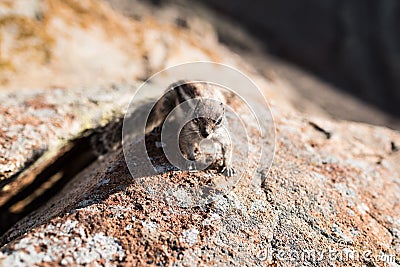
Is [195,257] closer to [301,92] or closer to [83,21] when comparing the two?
[83,21]

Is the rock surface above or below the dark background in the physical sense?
below

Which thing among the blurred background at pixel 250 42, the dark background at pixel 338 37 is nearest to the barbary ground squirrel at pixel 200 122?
the blurred background at pixel 250 42

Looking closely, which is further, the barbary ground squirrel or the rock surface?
the barbary ground squirrel

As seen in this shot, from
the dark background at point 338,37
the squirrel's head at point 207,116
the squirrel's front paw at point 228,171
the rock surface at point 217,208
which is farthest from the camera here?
the dark background at point 338,37

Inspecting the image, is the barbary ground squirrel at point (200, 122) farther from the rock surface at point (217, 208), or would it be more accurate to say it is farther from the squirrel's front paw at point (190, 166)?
the rock surface at point (217, 208)

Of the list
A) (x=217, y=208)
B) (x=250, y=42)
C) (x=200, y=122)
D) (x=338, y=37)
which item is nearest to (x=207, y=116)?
(x=200, y=122)

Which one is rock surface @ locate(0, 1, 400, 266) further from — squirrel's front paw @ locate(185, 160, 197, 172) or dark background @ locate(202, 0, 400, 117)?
dark background @ locate(202, 0, 400, 117)

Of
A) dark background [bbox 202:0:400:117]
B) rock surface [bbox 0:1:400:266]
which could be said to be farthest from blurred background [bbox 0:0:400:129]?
rock surface [bbox 0:1:400:266]

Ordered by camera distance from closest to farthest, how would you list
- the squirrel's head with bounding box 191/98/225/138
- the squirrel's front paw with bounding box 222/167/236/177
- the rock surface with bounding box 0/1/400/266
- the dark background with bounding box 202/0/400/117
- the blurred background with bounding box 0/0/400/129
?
the rock surface with bounding box 0/1/400/266, the squirrel's head with bounding box 191/98/225/138, the squirrel's front paw with bounding box 222/167/236/177, the blurred background with bounding box 0/0/400/129, the dark background with bounding box 202/0/400/117
